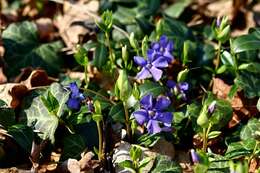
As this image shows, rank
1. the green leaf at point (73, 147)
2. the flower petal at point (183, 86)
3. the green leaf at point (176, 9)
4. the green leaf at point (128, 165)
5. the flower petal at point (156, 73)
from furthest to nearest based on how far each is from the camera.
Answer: the green leaf at point (176, 9)
the flower petal at point (183, 86)
the flower petal at point (156, 73)
the green leaf at point (73, 147)
the green leaf at point (128, 165)

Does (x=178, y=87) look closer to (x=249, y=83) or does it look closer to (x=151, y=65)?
(x=151, y=65)

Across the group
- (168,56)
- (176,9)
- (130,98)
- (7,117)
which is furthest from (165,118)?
(176,9)

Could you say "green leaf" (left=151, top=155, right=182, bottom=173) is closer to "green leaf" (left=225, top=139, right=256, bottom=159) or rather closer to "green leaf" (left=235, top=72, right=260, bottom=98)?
"green leaf" (left=225, top=139, right=256, bottom=159)

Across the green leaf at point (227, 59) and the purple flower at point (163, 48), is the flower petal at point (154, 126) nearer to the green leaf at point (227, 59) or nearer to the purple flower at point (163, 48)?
the purple flower at point (163, 48)

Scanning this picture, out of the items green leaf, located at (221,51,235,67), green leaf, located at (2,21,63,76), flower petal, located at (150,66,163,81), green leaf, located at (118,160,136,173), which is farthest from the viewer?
green leaf, located at (2,21,63,76)

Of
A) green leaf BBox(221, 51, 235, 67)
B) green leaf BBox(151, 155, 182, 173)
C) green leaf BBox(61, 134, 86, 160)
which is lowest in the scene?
green leaf BBox(151, 155, 182, 173)

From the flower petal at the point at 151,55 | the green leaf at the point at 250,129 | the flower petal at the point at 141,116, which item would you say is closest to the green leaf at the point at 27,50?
the flower petal at the point at 151,55

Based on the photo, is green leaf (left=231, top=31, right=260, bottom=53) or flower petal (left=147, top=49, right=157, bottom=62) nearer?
flower petal (left=147, top=49, right=157, bottom=62)

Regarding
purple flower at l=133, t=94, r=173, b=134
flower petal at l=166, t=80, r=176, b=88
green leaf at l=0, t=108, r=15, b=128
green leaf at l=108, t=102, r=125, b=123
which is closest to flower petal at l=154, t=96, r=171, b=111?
purple flower at l=133, t=94, r=173, b=134
